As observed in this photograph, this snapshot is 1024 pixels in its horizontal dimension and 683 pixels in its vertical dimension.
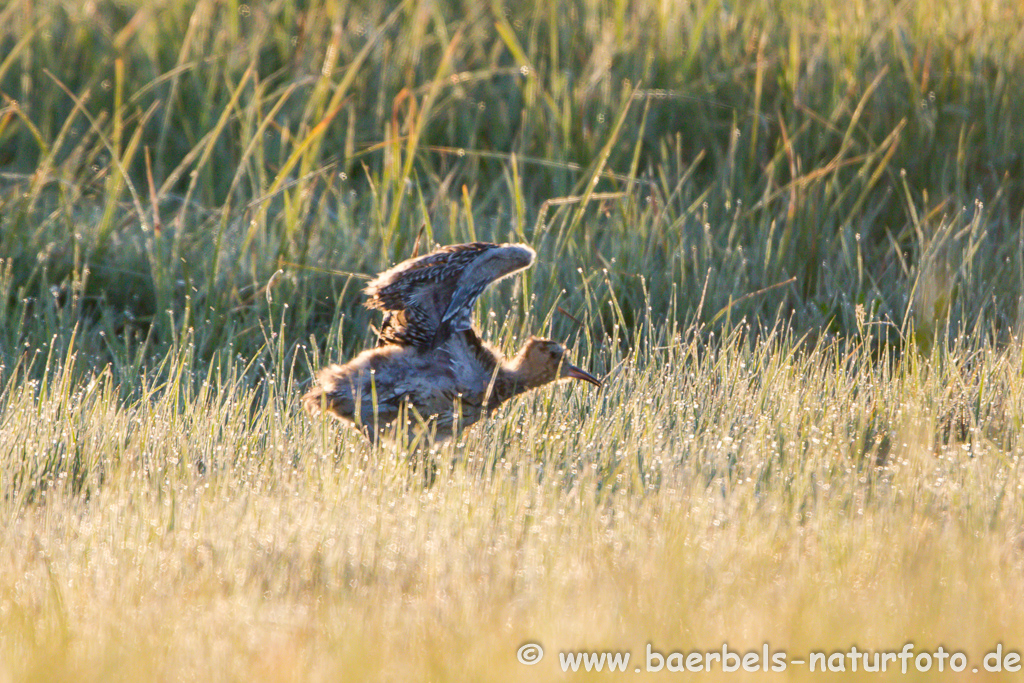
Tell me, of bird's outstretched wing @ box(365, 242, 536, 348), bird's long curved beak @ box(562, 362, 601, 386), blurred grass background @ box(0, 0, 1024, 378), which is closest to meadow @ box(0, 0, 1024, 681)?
blurred grass background @ box(0, 0, 1024, 378)

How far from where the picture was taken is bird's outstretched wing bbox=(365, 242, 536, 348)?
376 cm

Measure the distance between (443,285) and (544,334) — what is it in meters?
1.13

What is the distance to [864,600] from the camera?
2629 millimetres

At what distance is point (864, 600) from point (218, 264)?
3.63m

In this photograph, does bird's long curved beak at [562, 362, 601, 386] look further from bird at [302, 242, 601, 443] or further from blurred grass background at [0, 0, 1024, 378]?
blurred grass background at [0, 0, 1024, 378]

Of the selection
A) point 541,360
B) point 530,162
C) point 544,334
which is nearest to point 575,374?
point 541,360

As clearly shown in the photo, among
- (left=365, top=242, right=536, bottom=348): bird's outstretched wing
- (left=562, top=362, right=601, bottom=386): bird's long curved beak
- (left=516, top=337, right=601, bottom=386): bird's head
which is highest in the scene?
(left=365, top=242, right=536, bottom=348): bird's outstretched wing

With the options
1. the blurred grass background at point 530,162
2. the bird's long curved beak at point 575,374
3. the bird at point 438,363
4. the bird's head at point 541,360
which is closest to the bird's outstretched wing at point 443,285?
the bird at point 438,363

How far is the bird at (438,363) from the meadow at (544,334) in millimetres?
112

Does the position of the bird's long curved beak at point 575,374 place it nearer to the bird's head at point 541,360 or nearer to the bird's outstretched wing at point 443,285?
the bird's head at point 541,360

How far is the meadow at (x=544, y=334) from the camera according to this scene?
102 inches

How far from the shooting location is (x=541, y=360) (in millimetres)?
3824

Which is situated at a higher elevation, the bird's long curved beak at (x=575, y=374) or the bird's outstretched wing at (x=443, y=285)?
the bird's outstretched wing at (x=443, y=285)

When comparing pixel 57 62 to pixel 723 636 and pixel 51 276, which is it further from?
pixel 723 636
